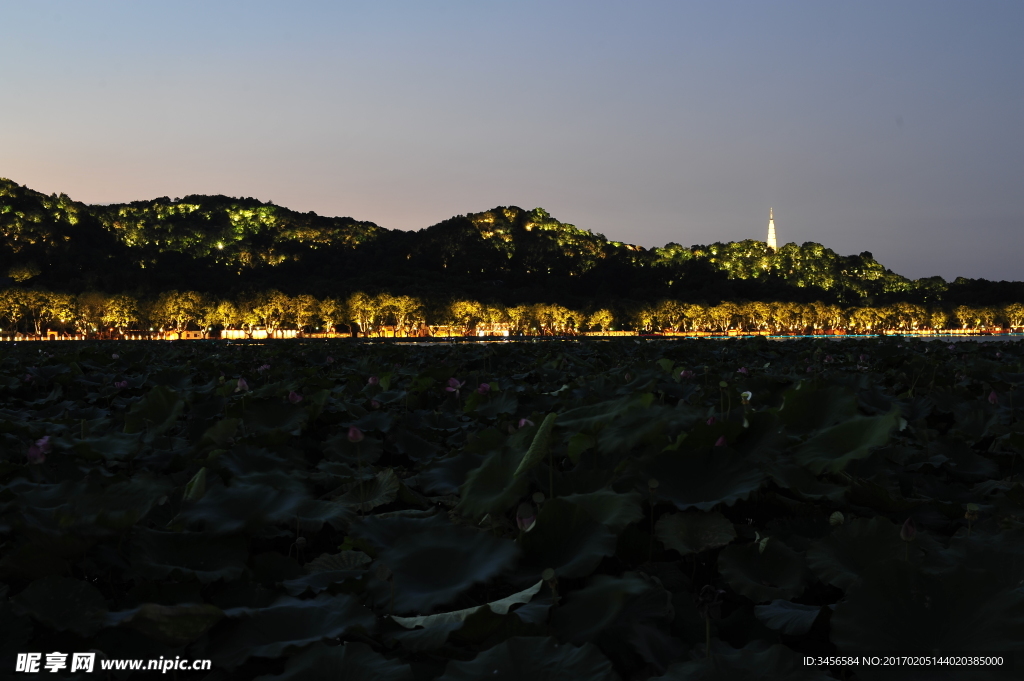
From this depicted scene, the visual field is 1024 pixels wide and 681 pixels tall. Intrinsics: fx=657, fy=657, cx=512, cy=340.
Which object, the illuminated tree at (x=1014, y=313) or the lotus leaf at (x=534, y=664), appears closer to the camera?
the lotus leaf at (x=534, y=664)

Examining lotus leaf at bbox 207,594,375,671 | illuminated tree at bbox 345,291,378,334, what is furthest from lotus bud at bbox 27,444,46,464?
illuminated tree at bbox 345,291,378,334

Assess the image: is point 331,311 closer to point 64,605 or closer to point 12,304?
point 12,304

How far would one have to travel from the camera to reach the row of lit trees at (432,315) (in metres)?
83.0

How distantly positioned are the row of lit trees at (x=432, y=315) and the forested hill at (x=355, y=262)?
612cm

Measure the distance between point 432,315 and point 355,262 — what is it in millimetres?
47216

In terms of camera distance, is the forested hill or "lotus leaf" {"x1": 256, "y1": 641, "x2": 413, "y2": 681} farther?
the forested hill

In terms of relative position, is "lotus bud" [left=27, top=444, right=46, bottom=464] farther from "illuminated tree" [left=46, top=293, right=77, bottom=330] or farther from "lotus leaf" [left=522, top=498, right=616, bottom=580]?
"illuminated tree" [left=46, top=293, right=77, bottom=330]

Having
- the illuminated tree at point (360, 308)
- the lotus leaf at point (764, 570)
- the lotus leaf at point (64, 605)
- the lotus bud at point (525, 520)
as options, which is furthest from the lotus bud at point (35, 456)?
the illuminated tree at point (360, 308)

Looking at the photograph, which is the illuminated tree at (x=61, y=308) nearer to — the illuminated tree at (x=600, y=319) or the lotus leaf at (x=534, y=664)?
the illuminated tree at (x=600, y=319)

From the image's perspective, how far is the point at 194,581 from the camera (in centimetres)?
153

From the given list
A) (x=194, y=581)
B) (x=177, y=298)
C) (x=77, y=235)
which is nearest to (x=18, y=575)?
(x=194, y=581)

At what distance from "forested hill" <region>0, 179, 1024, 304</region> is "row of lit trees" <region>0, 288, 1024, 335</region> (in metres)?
6.12

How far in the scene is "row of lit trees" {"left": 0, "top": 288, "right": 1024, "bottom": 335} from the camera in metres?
83.0

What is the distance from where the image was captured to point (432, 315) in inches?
3883
